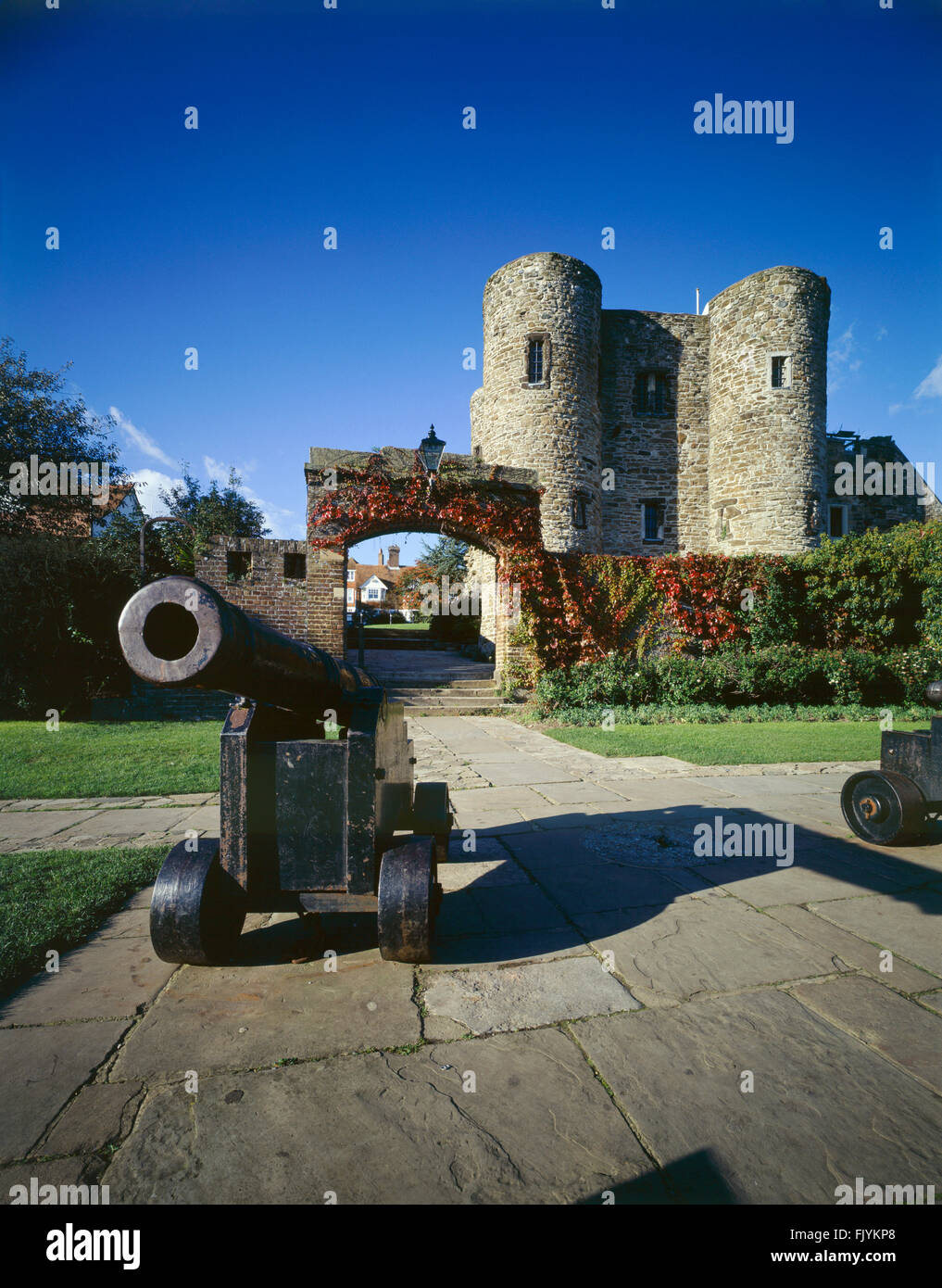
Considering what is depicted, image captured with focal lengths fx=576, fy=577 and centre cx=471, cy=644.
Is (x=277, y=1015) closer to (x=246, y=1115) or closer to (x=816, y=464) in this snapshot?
(x=246, y=1115)

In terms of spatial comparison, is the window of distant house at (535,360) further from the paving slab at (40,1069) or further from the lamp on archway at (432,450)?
the paving slab at (40,1069)

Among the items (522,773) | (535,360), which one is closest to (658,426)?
(535,360)

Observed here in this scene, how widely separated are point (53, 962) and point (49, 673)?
30.1 ft

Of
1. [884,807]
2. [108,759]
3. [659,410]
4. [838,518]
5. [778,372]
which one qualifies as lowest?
[108,759]

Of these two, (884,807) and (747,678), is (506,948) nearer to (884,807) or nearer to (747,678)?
(884,807)

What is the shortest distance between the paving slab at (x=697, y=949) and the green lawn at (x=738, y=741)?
12.5 ft

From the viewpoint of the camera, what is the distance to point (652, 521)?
67.6 feet

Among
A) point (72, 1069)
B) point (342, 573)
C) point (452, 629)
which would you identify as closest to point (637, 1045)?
point (72, 1069)

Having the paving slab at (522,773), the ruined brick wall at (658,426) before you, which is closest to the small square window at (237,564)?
the paving slab at (522,773)

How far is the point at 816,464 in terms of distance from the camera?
18.5 metres

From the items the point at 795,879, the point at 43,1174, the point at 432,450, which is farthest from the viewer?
the point at 432,450

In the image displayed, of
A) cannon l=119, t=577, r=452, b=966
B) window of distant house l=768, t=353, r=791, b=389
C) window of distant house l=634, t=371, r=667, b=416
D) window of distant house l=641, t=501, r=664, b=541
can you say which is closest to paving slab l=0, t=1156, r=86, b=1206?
cannon l=119, t=577, r=452, b=966

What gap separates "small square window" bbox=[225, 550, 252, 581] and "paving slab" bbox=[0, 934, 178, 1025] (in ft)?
29.1

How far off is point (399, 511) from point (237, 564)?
10.6ft
